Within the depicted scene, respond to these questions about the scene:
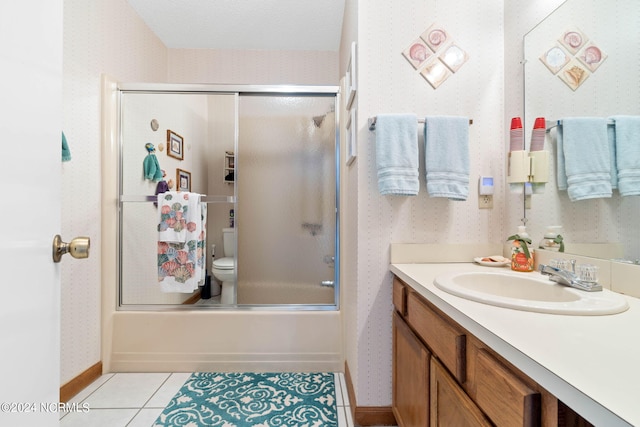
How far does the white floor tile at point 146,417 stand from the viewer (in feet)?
4.66

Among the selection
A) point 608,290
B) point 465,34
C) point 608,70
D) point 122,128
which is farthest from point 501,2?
point 122,128

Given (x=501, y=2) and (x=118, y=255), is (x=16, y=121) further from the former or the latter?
(x=501, y=2)

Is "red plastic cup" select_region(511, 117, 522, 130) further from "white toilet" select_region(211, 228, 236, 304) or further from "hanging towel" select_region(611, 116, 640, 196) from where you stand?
"white toilet" select_region(211, 228, 236, 304)

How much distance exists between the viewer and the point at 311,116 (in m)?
2.17

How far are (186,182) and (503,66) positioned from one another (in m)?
2.14

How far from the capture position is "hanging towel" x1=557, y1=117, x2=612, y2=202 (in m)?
0.98

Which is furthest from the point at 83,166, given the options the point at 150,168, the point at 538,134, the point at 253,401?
the point at 538,134

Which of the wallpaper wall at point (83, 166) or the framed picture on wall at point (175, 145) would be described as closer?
the wallpaper wall at point (83, 166)

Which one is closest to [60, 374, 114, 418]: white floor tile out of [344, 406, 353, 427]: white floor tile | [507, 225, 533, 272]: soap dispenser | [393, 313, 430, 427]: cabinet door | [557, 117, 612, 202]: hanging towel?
[344, 406, 353, 427]: white floor tile

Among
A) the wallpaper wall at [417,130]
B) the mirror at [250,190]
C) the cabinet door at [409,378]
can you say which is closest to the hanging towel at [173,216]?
the mirror at [250,190]

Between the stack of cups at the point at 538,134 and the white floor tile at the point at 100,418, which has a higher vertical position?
the stack of cups at the point at 538,134

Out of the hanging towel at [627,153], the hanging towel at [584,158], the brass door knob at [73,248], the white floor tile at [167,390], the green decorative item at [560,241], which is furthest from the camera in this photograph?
the white floor tile at [167,390]

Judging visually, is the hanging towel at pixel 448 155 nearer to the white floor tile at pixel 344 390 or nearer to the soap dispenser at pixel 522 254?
the soap dispenser at pixel 522 254

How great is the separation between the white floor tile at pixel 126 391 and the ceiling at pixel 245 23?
2.64m
